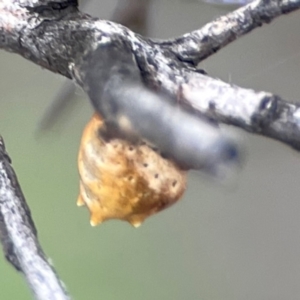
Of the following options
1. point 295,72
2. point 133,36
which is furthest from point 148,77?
point 295,72

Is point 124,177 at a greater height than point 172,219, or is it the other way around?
point 124,177

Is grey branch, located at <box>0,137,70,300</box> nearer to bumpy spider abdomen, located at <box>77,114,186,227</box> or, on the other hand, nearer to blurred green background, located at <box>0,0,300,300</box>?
bumpy spider abdomen, located at <box>77,114,186,227</box>

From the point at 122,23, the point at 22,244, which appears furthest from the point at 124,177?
the point at 122,23

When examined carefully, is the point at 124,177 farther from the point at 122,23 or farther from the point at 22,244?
the point at 122,23

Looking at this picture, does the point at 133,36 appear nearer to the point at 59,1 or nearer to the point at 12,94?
the point at 59,1

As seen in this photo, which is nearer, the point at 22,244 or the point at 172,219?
the point at 22,244
